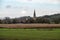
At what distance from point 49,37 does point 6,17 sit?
94cm

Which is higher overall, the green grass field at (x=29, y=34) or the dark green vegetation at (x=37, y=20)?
the dark green vegetation at (x=37, y=20)

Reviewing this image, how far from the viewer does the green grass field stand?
2.61 metres

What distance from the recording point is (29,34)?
2.66 m

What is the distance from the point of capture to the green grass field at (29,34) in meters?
2.61

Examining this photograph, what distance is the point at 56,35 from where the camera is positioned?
2.62m

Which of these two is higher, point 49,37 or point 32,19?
point 32,19

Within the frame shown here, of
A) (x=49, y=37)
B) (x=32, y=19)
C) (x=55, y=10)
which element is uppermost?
(x=55, y=10)

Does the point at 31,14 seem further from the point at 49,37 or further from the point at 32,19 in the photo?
the point at 49,37

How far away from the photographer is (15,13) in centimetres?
273

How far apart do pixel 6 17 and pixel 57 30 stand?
104cm

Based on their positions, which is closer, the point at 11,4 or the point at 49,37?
the point at 49,37

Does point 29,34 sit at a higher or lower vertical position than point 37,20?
lower

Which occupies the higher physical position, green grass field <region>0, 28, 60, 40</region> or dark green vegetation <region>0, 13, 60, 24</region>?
dark green vegetation <region>0, 13, 60, 24</region>

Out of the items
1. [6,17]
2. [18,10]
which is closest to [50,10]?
[18,10]
